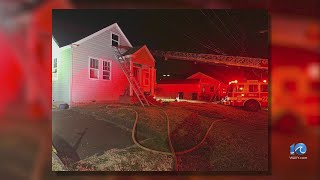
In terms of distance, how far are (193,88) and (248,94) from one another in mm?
763

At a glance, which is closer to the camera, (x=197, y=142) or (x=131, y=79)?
(x=197, y=142)

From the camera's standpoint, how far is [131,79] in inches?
150

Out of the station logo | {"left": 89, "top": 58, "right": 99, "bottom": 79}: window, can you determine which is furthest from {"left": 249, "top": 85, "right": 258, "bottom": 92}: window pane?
{"left": 89, "top": 58, "right": 99, "bottom": 79}: window

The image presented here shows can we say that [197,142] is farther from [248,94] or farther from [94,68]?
[94,68]

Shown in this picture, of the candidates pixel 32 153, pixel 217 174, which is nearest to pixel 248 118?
pixel 217 174

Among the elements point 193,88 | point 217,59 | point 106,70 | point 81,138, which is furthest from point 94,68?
point 217,59

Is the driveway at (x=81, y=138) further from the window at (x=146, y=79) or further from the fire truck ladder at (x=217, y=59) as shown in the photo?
the fire truck ladder at (x=217, y=59)

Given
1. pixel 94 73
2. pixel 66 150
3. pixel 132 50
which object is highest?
pixel 132 50

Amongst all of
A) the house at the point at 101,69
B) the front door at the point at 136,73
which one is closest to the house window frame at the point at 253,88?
the house at the point at 101,69

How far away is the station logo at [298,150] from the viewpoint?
362 centimetres

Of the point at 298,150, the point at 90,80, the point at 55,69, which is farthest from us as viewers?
the point at 90,80

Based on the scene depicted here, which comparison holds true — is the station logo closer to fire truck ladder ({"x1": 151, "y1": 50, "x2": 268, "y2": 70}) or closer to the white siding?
fire truck ladder ({"x1": 151, "y1": 50, "x2": 268, "y2": 70})

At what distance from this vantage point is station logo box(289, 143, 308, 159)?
3.62 meters

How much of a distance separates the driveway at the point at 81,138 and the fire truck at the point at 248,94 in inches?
60.0
